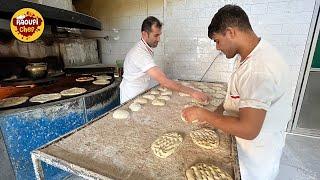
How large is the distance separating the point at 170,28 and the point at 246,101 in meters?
2.60

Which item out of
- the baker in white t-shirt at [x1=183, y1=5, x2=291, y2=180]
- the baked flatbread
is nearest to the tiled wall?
the baker in white t-shirt at [x1=183, y1=5, x2=291, y2=180]

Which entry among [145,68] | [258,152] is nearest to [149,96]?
[145,68]

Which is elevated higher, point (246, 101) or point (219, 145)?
point (246, 101)

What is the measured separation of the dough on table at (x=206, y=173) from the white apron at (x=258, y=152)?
0.37 metres

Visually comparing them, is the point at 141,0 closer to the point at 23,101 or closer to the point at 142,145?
the point at 23,101

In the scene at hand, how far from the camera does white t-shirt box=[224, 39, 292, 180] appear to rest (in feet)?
2.69

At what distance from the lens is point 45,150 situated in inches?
37.6

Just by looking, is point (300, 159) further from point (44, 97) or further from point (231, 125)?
point (44, 97)

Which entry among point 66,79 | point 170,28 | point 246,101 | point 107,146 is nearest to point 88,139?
point 107,146

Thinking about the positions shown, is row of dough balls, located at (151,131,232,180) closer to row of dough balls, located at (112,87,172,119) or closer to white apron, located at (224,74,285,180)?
white apron, located at (224,74,285,180)

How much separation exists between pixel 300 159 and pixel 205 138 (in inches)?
78.4

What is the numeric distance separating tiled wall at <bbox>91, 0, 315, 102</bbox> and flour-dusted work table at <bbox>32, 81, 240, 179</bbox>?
194 cm

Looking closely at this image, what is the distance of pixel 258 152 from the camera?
1090 mm

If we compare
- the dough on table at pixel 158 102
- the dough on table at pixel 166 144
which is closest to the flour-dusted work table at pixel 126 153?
the dough on table at pixel 166 144
